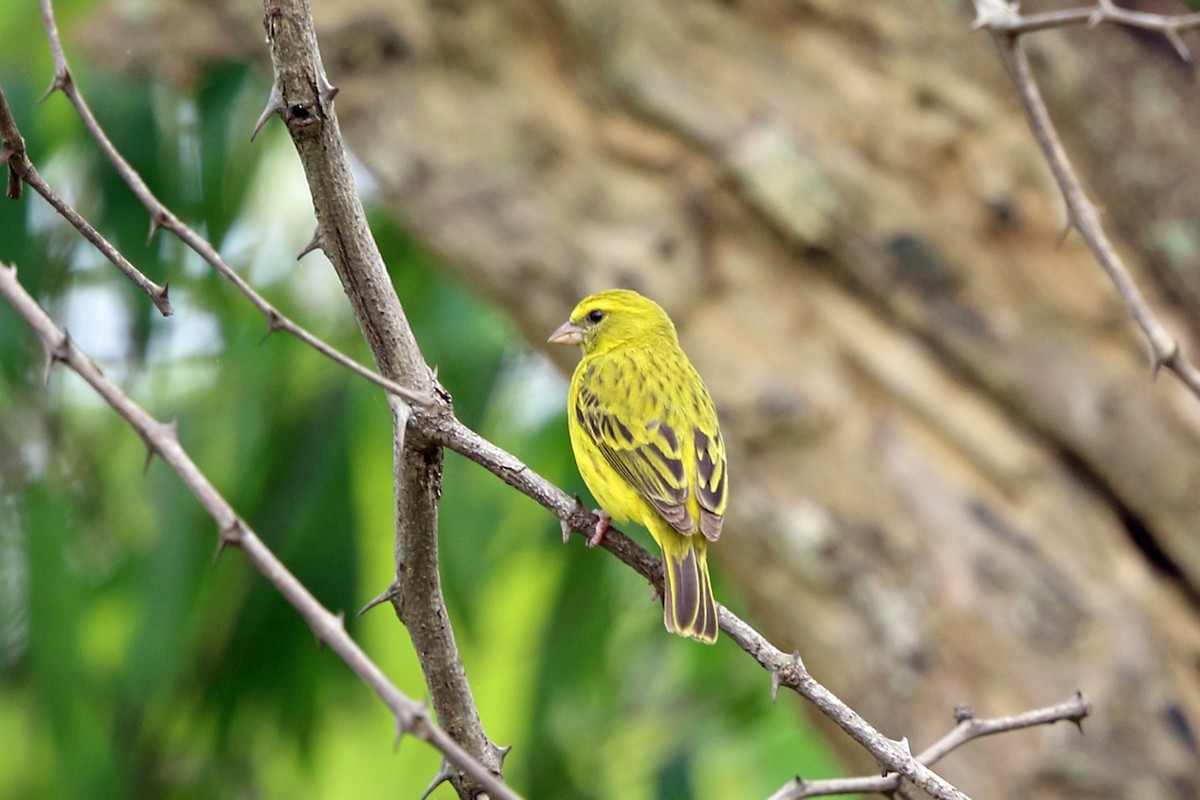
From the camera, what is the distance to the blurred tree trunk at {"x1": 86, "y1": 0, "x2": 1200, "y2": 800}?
6418 millimetres

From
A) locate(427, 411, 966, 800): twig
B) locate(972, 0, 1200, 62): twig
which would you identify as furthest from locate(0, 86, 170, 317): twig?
locate(972, 0, 1200, 62): twig

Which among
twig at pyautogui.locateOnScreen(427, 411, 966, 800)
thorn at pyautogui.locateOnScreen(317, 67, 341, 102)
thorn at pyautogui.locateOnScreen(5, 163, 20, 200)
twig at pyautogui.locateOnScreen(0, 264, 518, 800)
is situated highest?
thorn at pyautogui.locateOnScreen(317, 67, 341, 102)

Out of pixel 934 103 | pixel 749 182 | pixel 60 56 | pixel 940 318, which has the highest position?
pixel 934 103

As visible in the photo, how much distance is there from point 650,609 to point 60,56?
22.3 ft

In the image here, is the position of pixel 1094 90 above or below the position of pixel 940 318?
above

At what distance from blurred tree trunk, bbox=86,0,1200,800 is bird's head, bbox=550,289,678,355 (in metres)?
1.29

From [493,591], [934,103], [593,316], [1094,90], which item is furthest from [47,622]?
[1094,90]

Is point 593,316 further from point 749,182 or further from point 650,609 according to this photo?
point 650,609

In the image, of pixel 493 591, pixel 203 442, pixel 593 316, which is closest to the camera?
pixel 593 316

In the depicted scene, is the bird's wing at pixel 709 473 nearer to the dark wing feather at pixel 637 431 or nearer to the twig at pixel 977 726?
the dark wing feather at pixel 637 431

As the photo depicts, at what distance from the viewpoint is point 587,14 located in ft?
22.7

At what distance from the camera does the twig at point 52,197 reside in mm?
2395

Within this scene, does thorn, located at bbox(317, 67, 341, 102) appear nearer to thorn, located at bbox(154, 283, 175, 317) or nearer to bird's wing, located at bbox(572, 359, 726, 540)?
thorn, located at bbox(154, 283, 175, 317)

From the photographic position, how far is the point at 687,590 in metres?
4.00
